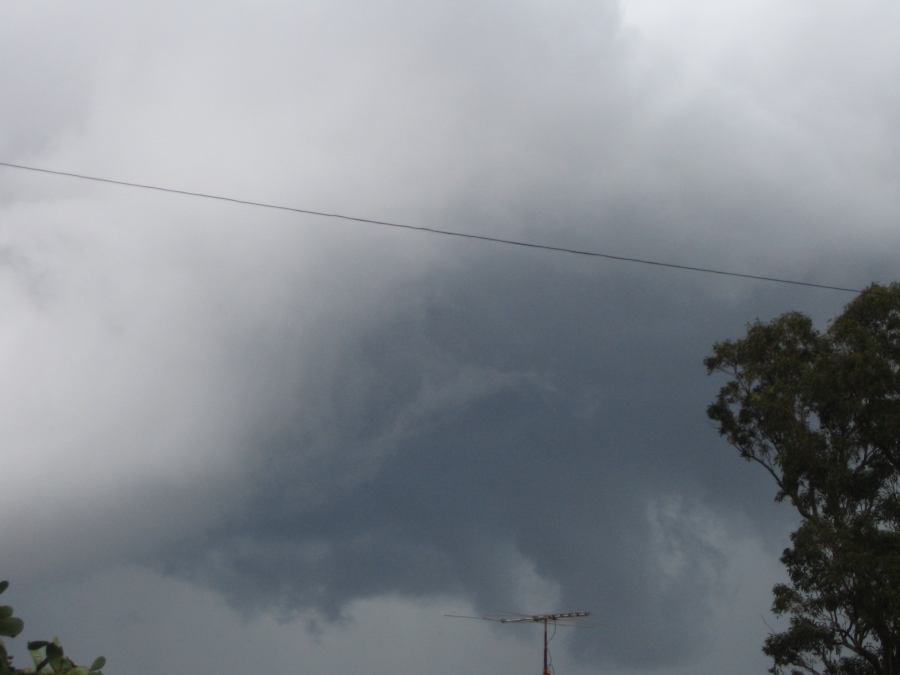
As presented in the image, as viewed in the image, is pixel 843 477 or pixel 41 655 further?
pixel 843 477

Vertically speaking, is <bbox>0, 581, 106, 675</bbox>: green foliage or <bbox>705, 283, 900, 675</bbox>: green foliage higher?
<bbox>705, 283, 900, 675</bbox>: green foliage

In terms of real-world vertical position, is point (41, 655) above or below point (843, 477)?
below

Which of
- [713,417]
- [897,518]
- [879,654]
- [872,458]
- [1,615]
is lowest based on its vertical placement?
[1,615]

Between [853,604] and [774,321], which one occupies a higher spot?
[774,321]

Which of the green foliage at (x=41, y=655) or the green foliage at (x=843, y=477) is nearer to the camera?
the green foliage at (x=41, y=655)

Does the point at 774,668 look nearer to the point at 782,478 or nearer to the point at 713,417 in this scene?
the point at 782,478

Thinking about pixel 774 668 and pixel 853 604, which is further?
pixel 774 668

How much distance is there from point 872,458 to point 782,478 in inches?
110

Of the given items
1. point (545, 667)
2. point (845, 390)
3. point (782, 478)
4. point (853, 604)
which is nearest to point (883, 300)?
point (845, 390)

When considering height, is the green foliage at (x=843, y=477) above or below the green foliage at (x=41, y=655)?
above

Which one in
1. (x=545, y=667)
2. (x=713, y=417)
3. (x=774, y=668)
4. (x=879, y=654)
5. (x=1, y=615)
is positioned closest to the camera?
(x=1, y=615)

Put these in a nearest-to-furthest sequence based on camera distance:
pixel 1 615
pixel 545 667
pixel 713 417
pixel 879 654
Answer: pixel 1 615
pixel 879 654
pixel 713 417
pixel 545 667

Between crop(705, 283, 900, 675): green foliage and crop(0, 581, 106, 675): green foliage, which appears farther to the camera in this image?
crop(705, 283, 900, 675): green foliage

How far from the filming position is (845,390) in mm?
29781
